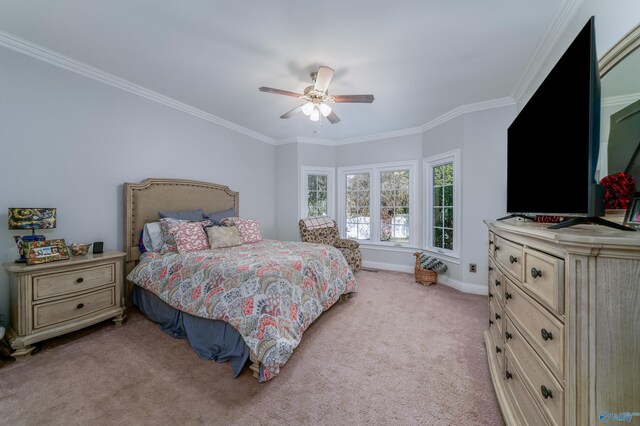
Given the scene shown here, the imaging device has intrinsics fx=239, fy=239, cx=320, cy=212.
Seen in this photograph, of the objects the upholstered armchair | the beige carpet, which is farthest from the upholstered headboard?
the upholstered armchair

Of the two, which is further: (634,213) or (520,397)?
(520,397)

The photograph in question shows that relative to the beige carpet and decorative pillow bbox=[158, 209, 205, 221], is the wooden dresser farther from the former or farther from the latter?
decorative pillow bbox=[158, 209, 205, 221]

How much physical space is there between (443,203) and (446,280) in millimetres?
1238

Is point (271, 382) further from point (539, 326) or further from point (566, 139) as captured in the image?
point (566, 139)

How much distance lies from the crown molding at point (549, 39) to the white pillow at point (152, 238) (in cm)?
413

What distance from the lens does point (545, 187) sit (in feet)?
4.58

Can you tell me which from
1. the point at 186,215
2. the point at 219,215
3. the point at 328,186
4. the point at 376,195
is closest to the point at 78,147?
the point at 186,215

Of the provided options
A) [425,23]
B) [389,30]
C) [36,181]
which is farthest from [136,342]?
[425,23]

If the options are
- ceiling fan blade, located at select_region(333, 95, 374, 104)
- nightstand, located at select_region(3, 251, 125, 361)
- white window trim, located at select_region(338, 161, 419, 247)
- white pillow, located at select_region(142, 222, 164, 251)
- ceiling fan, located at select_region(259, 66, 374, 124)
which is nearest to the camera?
nightstand, located at select_region(3, 251, 125, 361)

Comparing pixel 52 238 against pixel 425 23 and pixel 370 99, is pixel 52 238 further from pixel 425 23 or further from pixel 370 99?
pixel 425 23

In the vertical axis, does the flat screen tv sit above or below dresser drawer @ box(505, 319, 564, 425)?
above

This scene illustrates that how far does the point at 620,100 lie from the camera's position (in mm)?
1158

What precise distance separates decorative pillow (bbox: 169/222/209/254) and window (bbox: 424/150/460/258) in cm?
351

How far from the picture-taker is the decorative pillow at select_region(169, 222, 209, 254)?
8.70ft
